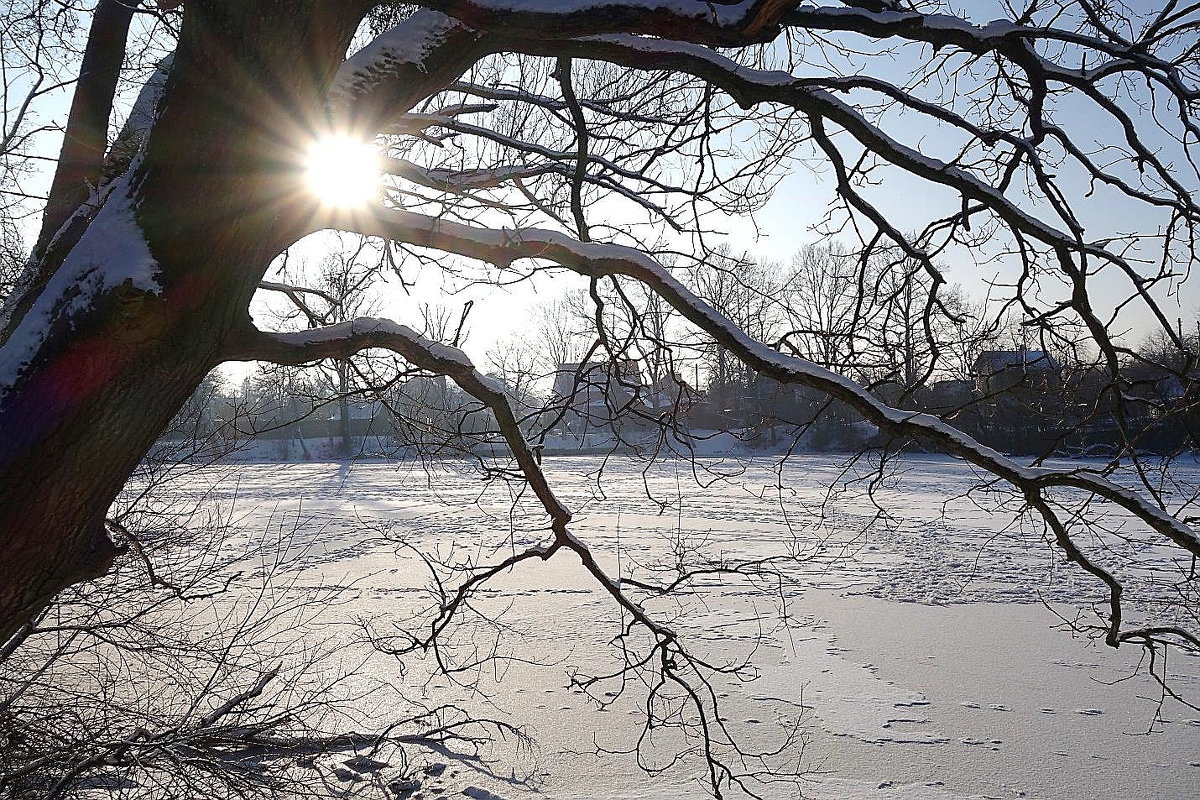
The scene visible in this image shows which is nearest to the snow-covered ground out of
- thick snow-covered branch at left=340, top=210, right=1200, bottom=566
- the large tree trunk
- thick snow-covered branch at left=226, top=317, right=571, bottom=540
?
thick snow-covered branch at left=226, top=317, right=571, bottom=540

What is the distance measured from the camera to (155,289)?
1854mm

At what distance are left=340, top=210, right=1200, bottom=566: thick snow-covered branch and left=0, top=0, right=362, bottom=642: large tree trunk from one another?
809 mm

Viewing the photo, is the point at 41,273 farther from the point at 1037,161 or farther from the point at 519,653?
the point at 519,653

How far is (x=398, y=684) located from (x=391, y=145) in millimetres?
4065

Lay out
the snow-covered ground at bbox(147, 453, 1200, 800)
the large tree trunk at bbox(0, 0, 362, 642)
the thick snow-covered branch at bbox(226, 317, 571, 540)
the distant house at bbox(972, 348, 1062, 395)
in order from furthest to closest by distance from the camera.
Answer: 1. the snow-covered ground at bbox(147, 453, 1200, 800)
2. the distant house at bbox(972, 348, 1062, 395)
3. the thick snow-covered branch at bbox(226, 317, 571, 540)
4. the large tree trunk at bbox(0, 0, 362, 642)

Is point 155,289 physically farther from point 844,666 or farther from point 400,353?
point 844,666

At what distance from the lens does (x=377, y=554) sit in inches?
442

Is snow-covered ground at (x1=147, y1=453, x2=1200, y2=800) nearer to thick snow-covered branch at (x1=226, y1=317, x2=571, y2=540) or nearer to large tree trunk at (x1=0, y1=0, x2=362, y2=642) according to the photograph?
thick snow-covered branch at (x1=226, y1=317, x2=571, y2=540)

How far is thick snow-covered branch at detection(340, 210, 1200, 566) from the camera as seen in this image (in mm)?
2326

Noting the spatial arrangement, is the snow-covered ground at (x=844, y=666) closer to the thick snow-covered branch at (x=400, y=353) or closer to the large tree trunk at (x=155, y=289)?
the thick snow-covered branch at (x=400, y=353)

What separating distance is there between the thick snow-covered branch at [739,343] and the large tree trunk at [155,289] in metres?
0.81

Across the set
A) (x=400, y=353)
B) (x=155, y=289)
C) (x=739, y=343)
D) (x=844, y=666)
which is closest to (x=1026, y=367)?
(x=739, y=343)

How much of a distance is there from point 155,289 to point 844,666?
6.19 meters

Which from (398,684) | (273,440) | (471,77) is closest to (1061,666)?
(398,684)
